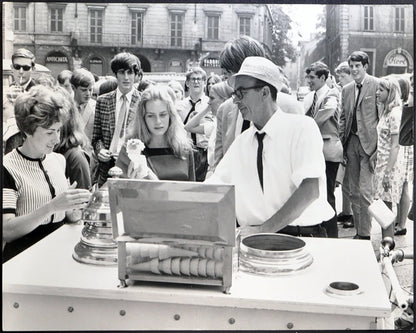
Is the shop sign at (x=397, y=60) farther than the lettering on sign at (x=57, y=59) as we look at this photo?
No

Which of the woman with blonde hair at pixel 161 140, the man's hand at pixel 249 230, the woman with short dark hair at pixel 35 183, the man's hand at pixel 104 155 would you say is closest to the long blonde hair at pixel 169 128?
the woman with blonde hair at pixel 161 140

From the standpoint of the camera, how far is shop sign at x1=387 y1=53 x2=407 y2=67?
242 cm

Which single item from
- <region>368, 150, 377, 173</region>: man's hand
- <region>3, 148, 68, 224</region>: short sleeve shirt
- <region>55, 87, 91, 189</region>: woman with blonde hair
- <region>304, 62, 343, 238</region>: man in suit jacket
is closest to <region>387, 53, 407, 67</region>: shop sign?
<region>304, 62, 343, 238</region>: man in suit jacket

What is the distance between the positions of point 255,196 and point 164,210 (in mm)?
677

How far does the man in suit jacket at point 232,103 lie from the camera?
2332 millimetres

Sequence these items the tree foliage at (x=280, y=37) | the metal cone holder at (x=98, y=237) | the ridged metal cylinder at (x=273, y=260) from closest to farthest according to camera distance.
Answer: the ridged metal cylinder at (x=273, y=260), the metal cone holder at (x=98, y=237), the tree foliage at (x=280, y=37)

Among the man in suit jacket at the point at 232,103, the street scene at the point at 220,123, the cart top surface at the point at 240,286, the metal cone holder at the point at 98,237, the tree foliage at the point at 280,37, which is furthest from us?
the tree foliage at the point at 280,37

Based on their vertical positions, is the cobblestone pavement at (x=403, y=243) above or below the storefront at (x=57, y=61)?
below

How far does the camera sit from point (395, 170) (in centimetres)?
250

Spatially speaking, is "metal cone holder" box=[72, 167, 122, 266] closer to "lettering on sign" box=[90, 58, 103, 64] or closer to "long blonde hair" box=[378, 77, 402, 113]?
"lettering on sign" box=[90, 58, 103, 64]

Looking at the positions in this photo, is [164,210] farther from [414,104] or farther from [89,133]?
[414,104]

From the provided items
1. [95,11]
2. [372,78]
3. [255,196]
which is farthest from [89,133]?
[372,78]

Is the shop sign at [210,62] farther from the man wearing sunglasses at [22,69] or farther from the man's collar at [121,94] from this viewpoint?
the man wearing sunglasses at [22,69]

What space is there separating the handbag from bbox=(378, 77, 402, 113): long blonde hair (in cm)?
6
